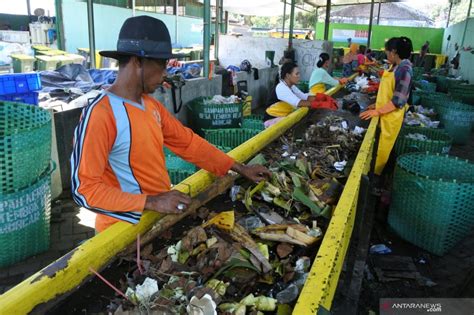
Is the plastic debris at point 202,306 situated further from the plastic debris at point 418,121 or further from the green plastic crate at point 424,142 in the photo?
the plastic debris at point 418,121

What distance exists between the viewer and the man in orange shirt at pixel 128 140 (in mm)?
1601

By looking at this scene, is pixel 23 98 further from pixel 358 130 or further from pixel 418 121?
pixel 418 121

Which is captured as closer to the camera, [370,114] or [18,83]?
[370,114]

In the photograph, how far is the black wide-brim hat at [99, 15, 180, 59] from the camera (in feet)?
5.61

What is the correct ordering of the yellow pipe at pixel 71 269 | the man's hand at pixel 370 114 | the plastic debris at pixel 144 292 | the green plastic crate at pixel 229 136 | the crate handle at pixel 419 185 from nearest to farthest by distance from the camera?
the yellow pipe at pixel 71 269 → the plastic debris at pixel 144 292 → the crate handle at pixel 419 185 → the man's hand at pixel 370 114 → the green plastic crate at pixel 229 136

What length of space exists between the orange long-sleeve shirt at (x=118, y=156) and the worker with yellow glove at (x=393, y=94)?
3.38 meters

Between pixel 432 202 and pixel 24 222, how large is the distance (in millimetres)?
3602

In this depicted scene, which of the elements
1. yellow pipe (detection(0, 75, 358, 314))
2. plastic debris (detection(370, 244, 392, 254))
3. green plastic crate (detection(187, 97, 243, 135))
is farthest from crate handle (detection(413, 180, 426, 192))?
green plastic crate (detection(187, 97, 243, 135))

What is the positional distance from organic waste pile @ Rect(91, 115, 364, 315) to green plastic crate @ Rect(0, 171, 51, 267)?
6.00 feet

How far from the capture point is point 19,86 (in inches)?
195

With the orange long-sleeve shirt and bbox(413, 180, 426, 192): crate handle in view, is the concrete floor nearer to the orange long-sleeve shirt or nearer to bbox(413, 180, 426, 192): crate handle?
the orange long-sleeve shirt

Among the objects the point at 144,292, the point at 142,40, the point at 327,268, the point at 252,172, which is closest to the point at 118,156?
the point at 142,40

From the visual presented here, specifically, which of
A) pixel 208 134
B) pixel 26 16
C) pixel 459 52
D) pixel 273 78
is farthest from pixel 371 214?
pixel 26 16

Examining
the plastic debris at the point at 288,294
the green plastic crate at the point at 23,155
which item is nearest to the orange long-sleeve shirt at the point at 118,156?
the plastic debris at the point at 288,294
